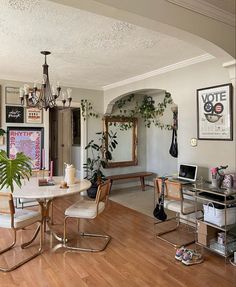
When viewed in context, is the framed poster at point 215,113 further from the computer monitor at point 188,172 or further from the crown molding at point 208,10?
the crown molding at point 208,10

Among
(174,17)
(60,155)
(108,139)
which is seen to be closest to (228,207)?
(174,17)

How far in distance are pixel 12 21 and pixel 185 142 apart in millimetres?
2703

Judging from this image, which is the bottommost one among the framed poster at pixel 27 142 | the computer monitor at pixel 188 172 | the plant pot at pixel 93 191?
the plant pot at pixel 93 191

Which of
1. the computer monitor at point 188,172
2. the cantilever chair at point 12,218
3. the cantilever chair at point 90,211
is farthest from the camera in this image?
the computer monitor at point 188,172

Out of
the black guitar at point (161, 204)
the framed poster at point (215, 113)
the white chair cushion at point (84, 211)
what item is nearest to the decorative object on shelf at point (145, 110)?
the framed poster at point (215, 113)

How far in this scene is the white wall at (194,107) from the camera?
125 inches

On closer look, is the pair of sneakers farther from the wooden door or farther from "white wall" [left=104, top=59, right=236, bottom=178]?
the wooden door

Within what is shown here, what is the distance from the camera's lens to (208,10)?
87.1 inches

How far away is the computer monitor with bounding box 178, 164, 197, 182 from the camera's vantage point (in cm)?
340

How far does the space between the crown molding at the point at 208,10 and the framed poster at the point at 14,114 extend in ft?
11.9

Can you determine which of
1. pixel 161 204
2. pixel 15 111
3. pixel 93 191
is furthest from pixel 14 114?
pixel 161 204

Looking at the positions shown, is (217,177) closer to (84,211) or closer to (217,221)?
(217,221)

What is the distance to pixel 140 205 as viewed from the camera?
4762 mm

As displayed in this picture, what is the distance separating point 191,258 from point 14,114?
3.86m
